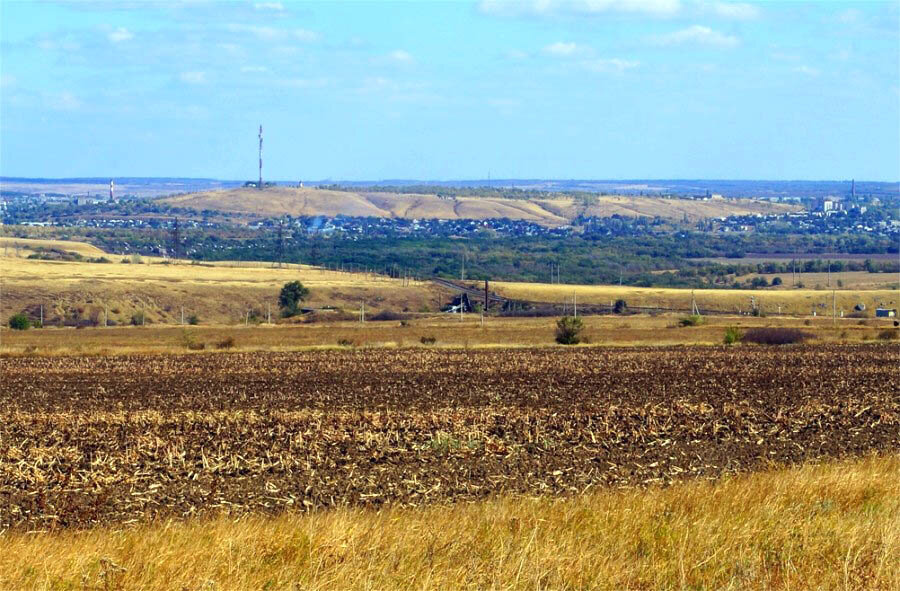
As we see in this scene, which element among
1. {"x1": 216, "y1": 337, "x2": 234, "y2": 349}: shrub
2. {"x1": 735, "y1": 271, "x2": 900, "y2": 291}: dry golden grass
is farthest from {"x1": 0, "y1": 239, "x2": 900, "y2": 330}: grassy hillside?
{"x1": 216, "y1": 337, "x2": 234, "y2": 349}: shrub

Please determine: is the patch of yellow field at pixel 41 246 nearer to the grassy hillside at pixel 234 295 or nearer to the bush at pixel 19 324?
the grassy hillside at pixel 234 295

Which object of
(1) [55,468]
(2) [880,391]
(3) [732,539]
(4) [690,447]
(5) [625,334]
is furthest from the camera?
(5) [625,334]

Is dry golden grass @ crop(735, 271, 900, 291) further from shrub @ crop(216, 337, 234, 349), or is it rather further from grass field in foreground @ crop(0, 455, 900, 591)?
grass field in foreground @ crop(0, 455, 900, 591)

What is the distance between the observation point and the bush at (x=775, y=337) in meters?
49.7

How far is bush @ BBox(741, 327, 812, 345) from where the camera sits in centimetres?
4966

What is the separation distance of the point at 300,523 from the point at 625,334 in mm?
47754

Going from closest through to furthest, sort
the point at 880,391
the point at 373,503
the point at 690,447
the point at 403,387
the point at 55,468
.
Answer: the point at 373,503
the point at 55,468
the point at 690,447
the point at 880,391
the point at 403,387

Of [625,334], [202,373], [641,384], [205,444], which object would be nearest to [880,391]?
[641,384]

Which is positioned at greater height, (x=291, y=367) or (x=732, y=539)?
(x=732, y=539)

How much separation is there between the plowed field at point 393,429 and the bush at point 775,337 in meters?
12.7

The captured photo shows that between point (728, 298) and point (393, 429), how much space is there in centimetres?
8910

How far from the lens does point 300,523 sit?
11227mm

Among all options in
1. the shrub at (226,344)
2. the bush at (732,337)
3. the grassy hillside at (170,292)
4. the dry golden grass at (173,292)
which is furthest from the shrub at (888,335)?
the dry golden grass at (173,292)

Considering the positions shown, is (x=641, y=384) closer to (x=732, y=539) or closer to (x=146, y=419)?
(x=146, y=419)
